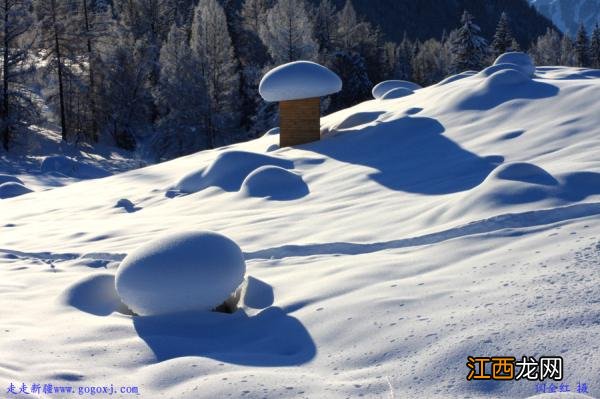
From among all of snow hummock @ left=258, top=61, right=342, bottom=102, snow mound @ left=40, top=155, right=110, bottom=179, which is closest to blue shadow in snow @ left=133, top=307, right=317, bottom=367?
snow hummock @ left=258, top=61, right=342, bottom=102

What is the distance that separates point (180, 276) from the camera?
404 centimetres

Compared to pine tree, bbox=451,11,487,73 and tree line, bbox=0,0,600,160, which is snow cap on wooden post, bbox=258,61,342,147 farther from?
pine tree, bbox=451,11,487,73

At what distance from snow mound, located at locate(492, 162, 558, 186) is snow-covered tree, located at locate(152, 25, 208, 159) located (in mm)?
24853

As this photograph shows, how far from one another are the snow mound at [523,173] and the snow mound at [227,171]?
13.8 ft

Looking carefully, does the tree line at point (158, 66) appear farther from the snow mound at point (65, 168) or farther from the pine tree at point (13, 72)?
the snow mound at point (65, 168)

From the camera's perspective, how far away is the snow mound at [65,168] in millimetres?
18094

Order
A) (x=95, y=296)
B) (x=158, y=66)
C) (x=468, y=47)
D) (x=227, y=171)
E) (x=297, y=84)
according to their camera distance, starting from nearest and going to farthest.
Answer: (x=95, y=296)
(x=227, y=171)
(x=297, y=84)
(x=468, y=47)
(x=158, y=66)

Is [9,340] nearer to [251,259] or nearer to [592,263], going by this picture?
[251,259]

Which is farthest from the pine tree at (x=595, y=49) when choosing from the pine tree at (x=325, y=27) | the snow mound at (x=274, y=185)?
the snow mound at (x=274, y=185)

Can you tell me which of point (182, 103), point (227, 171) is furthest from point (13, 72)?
point (227, 171)

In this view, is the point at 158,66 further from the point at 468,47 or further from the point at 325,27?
the point at 468,47

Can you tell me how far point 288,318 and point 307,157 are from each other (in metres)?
5.96

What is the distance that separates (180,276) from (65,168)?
1601cm

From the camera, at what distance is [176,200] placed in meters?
8.70
